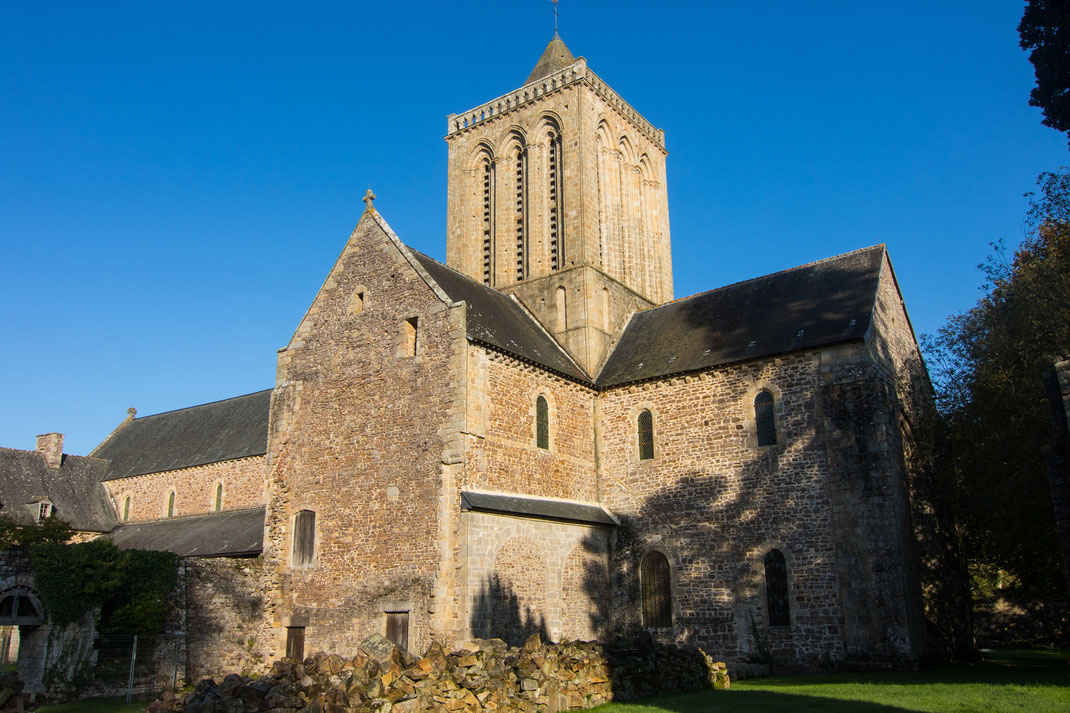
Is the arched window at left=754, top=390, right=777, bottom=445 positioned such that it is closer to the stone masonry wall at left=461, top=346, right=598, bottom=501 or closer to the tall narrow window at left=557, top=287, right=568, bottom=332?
the stone masonry wall at left=461, top=346, right=598, bottom=501

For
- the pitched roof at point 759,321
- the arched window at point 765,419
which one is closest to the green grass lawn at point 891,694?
the arched window at point 765,419

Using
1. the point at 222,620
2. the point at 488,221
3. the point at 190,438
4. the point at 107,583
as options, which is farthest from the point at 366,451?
the point at 190,438

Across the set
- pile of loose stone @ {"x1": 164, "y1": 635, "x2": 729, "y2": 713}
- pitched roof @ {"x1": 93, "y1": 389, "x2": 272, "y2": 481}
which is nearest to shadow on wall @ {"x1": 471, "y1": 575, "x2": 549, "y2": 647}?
pile of loose stone @ {"x1": 164, "y1": 635, "x2": 729, "y2": 713}

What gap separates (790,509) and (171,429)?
3423 centimetres

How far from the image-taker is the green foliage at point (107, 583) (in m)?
21.4

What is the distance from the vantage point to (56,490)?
4041 centimetres

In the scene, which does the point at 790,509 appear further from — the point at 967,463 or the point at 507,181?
the point at 507,181

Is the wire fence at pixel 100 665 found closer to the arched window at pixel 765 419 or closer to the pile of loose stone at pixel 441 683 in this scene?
the pile of loose stone at pixel 441 683

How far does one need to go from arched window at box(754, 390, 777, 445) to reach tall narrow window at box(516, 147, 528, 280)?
11.8 metres

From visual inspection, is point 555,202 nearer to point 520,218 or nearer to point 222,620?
point 520,218

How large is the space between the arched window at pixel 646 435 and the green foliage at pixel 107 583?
13.4 meters

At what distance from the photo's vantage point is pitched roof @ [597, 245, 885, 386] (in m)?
22.4

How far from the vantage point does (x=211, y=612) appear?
22.6 m

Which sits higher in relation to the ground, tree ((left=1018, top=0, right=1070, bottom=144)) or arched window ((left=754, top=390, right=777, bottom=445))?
tree ((left=1018, top=0, right=1070, bottom=144))
